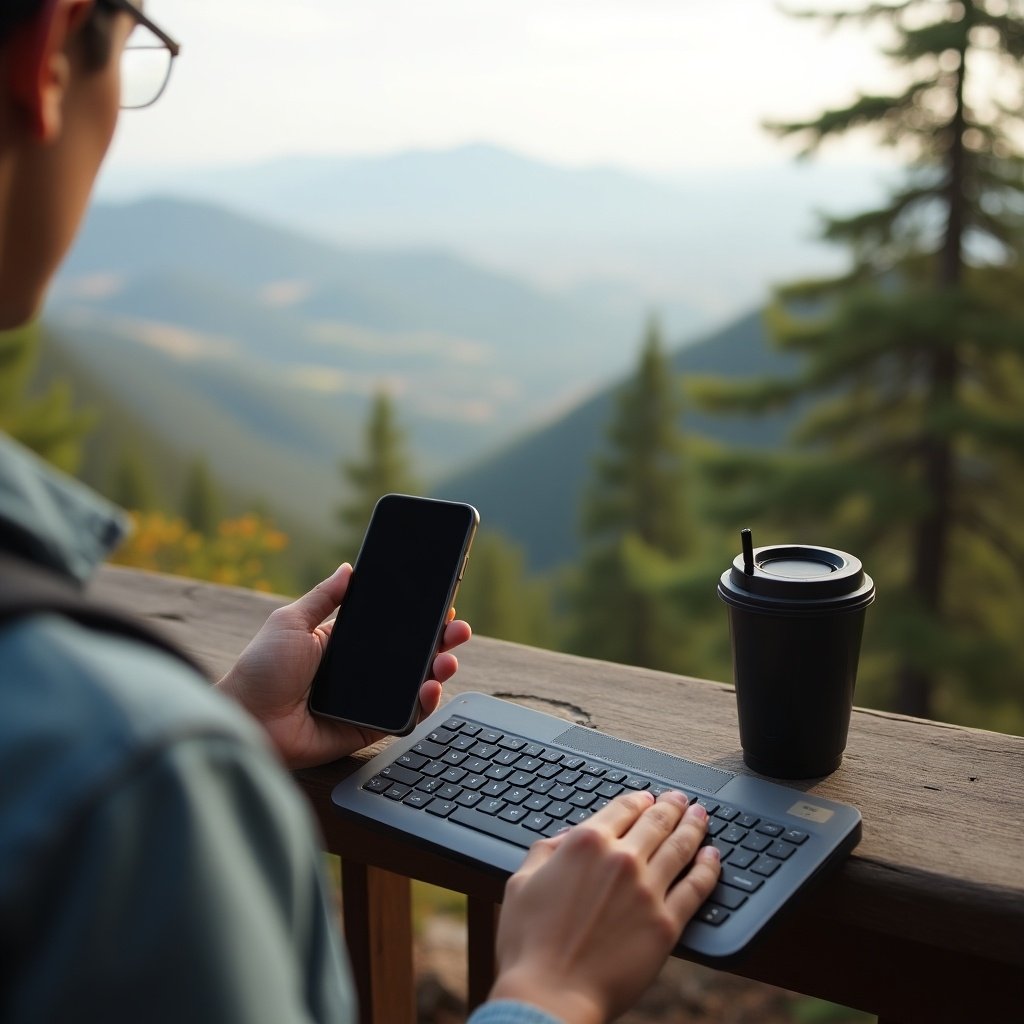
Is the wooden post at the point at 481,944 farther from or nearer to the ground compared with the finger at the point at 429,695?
nearer to the ground

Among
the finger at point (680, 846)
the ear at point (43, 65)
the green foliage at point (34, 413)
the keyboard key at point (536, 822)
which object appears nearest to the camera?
the ear at point (43, 65)

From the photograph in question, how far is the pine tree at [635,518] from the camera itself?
22062mm

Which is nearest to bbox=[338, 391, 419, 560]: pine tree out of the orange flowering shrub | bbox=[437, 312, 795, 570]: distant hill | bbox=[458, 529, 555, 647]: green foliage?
bbox=[458, 529, 555, 647]: green foliage

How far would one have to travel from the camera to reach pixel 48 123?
0.62 m

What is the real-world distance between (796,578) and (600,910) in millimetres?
362

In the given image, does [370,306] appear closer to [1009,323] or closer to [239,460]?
[239,460]

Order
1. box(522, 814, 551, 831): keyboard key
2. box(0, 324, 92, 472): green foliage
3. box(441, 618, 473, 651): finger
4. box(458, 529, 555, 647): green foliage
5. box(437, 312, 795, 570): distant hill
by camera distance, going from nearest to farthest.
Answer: box(522, 814, 551, 831): keyboard key → box(441, 618, 473, 651): finger → box(0, 324, 92, 472): green foliage → box(458, 529, 555, 647): green foliage → box(437, 312, 795, 570): distant hill

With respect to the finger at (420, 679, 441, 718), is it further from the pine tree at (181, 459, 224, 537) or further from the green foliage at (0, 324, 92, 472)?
the pine tree at (181, 459, 224, 537)

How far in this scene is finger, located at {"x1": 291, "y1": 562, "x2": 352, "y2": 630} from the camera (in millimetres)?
1308

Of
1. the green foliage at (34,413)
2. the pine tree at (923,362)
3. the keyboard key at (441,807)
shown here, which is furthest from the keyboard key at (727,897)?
the green foliage at (34,413)

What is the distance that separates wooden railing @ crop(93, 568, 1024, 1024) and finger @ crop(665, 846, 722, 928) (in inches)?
2.3

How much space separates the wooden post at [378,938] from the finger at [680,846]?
0.45 meters

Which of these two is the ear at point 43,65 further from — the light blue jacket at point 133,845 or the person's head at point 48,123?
the light blue jacket at point 133,845

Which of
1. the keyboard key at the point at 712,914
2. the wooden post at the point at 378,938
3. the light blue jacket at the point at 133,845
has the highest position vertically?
the light blue jacket at the point at 133,845
